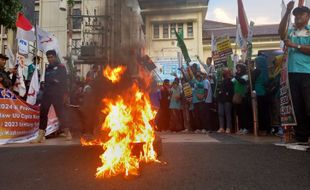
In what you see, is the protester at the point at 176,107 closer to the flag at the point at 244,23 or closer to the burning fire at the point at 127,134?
the flag at the point at 244,23

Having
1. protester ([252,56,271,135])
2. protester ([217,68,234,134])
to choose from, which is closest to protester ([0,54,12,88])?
protester ([217,68,234,134])

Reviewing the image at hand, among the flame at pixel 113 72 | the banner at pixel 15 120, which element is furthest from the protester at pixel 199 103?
the flame at pixel 113 72

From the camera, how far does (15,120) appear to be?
329 inches

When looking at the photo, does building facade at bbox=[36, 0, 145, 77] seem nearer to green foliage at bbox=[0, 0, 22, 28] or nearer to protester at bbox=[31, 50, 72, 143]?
protester at bbox=[31, 50, 72, 143]

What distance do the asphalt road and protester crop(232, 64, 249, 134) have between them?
3689mm

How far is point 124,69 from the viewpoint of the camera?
5480 mm

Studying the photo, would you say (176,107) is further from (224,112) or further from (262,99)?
(262,99)

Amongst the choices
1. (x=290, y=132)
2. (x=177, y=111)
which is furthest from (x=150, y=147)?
(x=177, y=111)

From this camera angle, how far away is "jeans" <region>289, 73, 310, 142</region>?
19.1 feet

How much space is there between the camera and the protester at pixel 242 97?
9.48 metres

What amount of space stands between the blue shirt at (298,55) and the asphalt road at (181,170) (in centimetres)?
128

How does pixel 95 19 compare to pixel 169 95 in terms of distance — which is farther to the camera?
pixel 169 95

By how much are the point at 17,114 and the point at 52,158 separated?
3.54 meters

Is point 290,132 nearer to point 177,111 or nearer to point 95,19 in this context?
point 95,19
